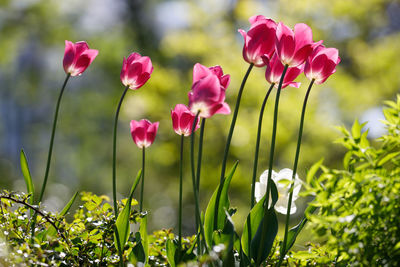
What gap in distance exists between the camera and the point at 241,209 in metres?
7.21

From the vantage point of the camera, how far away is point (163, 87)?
7.45m

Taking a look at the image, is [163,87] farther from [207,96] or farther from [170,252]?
[207,96]

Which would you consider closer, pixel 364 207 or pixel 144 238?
pixel 364 207

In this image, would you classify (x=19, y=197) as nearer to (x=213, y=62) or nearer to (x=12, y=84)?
(x=213, y=62)

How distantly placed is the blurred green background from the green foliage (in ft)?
5.42

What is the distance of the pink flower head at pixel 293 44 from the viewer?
1.06 meters

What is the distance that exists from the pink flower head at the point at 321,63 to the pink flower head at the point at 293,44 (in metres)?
0.08

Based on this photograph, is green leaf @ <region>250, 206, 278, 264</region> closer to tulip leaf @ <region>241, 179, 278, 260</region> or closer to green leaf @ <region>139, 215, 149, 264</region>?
tulip leaf @ <region>241, 179, 278, 260</region>

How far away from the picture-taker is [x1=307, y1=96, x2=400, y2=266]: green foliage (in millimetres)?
858

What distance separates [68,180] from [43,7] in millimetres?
6564

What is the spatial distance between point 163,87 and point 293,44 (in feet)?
21.2

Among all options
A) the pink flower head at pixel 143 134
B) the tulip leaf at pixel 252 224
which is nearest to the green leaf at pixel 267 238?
the tulip leaf at pixel 252 224

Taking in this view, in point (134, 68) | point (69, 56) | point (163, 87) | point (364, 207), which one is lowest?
point (364, 207)

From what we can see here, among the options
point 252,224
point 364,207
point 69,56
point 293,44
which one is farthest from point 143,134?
point 364,207
